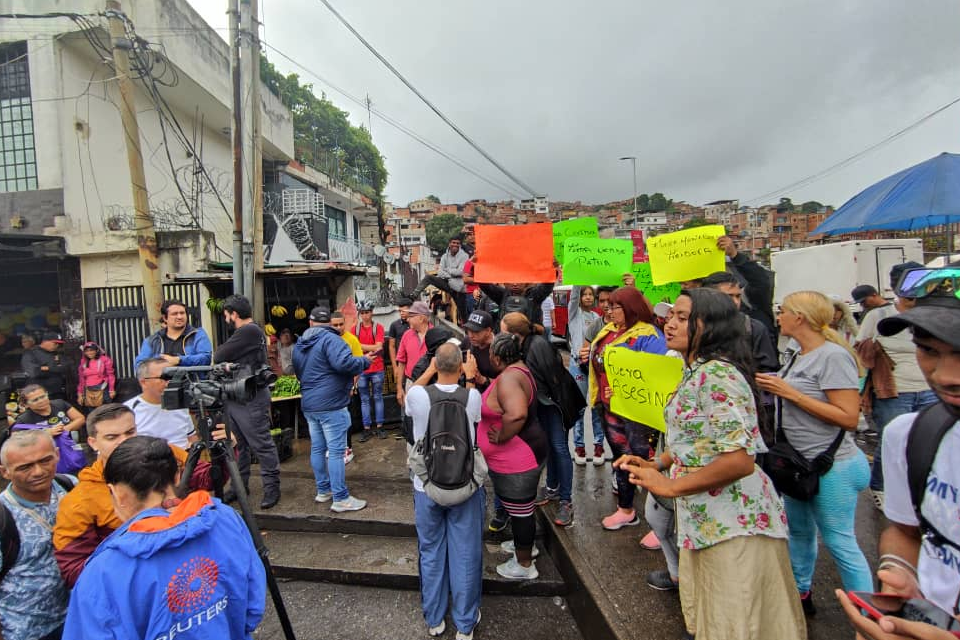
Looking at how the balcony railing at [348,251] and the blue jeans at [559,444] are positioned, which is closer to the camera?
the blue jeans at [559,444]

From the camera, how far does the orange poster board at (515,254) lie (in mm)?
4824

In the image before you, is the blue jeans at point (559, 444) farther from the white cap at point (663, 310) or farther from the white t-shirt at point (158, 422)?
the white t-shirt at point (158, 422)

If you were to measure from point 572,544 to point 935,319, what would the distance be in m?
2.83

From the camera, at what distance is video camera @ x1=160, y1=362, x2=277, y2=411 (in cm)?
242

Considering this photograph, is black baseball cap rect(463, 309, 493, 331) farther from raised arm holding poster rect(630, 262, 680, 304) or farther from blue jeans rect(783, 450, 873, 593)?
blue jeans rect(783, 450, 873, 593)

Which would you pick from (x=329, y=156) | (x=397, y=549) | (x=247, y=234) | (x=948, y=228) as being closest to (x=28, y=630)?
(x=397, y=549)

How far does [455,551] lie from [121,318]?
947 centimetres

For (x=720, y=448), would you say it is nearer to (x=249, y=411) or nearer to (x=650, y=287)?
(x=650, y=287)

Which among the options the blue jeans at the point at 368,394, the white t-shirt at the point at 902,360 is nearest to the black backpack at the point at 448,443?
the white t-shirt at the point at 902,360

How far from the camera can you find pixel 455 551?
2.78m

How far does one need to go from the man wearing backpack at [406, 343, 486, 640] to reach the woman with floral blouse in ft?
3.52

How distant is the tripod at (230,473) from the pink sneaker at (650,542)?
93.3 inches

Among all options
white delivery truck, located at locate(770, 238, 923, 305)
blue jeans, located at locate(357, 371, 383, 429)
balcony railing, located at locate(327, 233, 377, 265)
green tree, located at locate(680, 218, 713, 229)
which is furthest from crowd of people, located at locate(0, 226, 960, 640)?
balcony railing, located at locate(327, 233, 377, 265)

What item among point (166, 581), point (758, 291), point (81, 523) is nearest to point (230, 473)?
point (81, 523)
